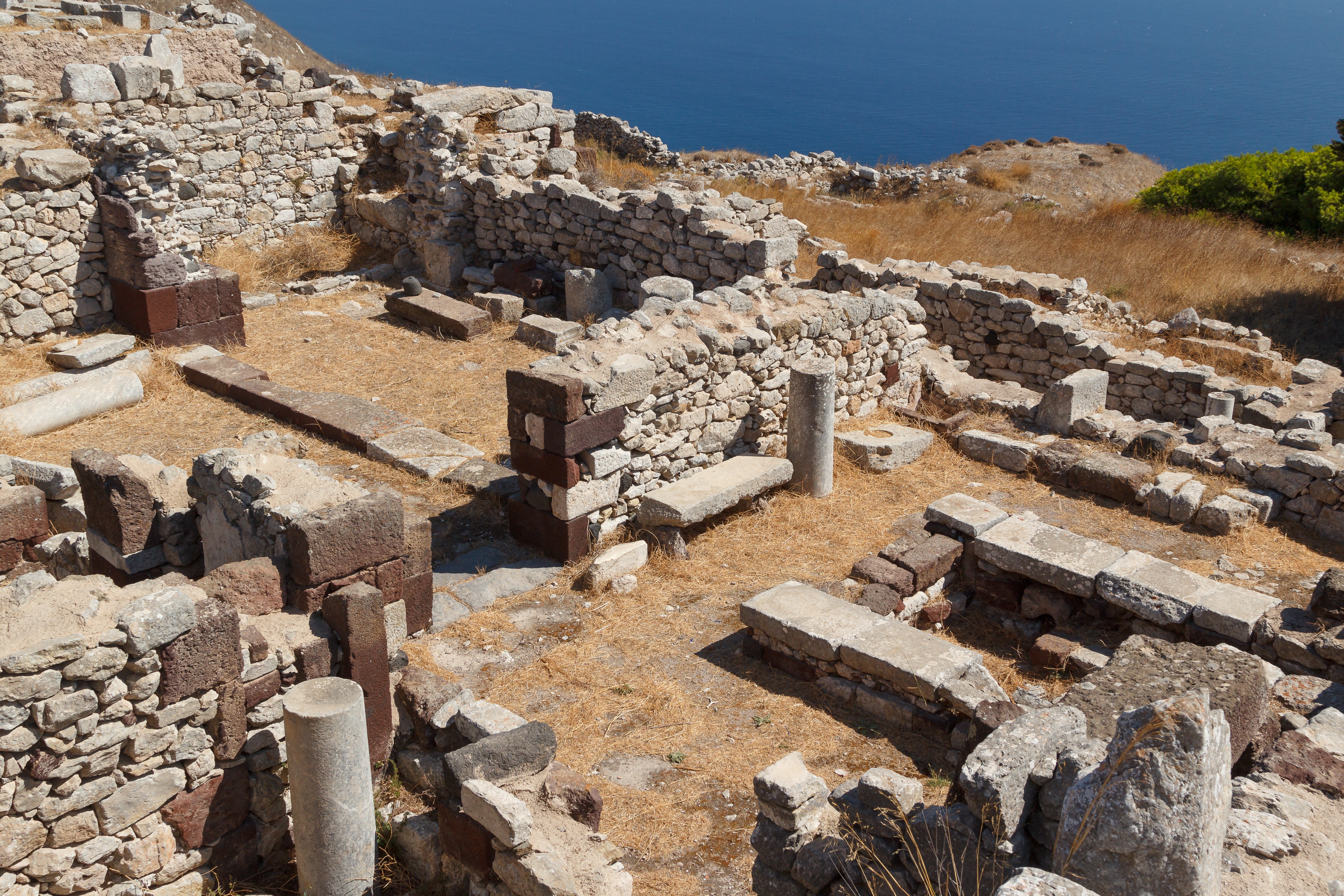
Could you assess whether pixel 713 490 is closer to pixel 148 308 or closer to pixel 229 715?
pixel 229 715

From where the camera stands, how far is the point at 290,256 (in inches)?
632

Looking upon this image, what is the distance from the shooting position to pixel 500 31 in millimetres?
106375

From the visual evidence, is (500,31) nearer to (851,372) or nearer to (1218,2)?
(851,372)

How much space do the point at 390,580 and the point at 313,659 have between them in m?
1.15

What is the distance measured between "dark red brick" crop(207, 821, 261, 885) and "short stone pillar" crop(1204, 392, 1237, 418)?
35.2ft

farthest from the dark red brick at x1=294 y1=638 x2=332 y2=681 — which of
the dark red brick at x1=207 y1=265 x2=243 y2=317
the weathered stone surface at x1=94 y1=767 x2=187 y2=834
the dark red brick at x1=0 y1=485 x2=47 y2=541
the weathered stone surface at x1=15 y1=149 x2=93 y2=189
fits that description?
the weathered stone surface at x1=15 y1=149 x2=93 y2=189

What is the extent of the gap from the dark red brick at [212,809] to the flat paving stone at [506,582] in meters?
2.84

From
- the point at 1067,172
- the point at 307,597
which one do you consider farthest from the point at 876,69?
the point at 307,597

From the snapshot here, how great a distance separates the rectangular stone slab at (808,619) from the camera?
717 cm

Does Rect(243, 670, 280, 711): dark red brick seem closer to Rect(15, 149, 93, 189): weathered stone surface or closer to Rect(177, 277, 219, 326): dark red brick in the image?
Rect(177, 277, 219, 326): dark red brick

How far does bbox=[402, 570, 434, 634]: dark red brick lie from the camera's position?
288 inches

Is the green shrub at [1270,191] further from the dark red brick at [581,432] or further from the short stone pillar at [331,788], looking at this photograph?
the short stone pillar at [331,788]

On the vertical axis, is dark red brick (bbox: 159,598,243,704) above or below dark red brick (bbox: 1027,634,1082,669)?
above

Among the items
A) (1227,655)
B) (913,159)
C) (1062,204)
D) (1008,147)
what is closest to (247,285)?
(1227,655)
